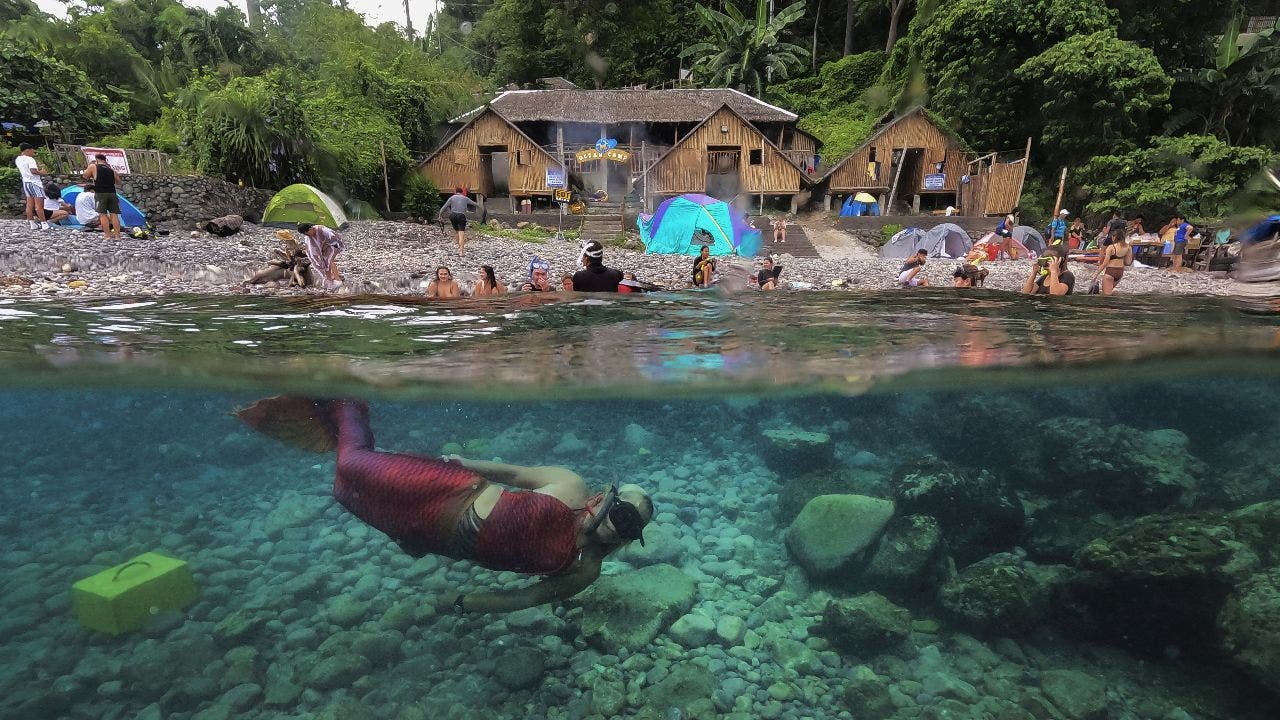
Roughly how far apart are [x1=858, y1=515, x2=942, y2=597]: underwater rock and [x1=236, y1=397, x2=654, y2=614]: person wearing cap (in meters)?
2.45

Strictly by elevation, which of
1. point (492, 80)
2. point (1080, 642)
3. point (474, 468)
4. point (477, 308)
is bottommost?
point (1080, 642)

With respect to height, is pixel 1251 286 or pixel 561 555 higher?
pixel 1251 286

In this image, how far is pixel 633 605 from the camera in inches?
231

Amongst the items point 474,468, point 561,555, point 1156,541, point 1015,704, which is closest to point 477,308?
point 474,468

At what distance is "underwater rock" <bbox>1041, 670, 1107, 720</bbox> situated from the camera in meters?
5.02

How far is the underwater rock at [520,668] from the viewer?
201 inches

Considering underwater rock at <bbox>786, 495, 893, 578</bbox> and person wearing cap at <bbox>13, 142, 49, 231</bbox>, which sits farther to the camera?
person wearing cap at <bbox>13, 142, 49, 231</bbox>

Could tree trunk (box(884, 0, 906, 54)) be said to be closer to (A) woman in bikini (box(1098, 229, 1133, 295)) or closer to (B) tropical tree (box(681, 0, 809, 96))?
(B) tropical tree (box(681, 0, 809, 96))

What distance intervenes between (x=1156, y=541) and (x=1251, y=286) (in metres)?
10.7

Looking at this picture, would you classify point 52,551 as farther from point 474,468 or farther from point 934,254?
point 934,254

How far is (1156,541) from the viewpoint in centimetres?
A: 580

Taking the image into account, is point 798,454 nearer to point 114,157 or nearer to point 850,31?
point 114,157

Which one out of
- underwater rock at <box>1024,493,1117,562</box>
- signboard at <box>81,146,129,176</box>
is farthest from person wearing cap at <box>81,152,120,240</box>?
underwater rock at <box>1024,493,1117,562</box>

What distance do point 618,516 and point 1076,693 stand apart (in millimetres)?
3905
